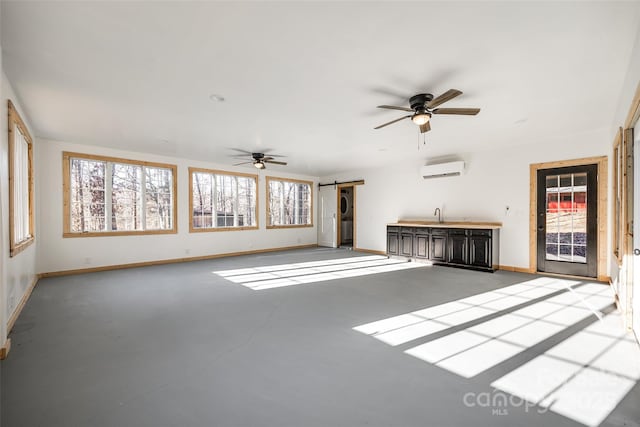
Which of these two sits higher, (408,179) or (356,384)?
(408,179)

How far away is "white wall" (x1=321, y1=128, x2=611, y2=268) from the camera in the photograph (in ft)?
17.4

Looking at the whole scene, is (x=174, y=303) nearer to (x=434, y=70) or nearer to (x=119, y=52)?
(x=119, y=52)

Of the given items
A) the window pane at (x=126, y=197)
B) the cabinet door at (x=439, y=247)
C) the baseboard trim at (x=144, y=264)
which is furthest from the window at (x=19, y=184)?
the cabinet door at (x=439, y=247)

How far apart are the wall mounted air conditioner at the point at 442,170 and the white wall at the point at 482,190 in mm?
165

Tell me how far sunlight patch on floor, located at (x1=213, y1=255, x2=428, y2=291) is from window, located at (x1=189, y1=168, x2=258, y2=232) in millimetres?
2238

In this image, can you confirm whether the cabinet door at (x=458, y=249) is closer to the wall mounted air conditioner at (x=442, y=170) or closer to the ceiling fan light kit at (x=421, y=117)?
the wall mounted air conditioner at (x=442, y=170)

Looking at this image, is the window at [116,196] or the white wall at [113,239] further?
the window at [116,196]

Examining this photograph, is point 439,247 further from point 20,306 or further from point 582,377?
point 20,306

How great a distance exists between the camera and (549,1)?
74.5 inches

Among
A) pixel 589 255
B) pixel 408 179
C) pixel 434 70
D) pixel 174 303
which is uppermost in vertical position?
pixel 434 70

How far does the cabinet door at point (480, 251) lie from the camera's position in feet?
18.5

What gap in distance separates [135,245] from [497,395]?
6.81m

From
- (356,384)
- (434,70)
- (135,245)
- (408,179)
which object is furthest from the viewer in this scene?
(408,179)

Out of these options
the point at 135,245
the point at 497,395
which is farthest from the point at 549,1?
the point at 135,245
